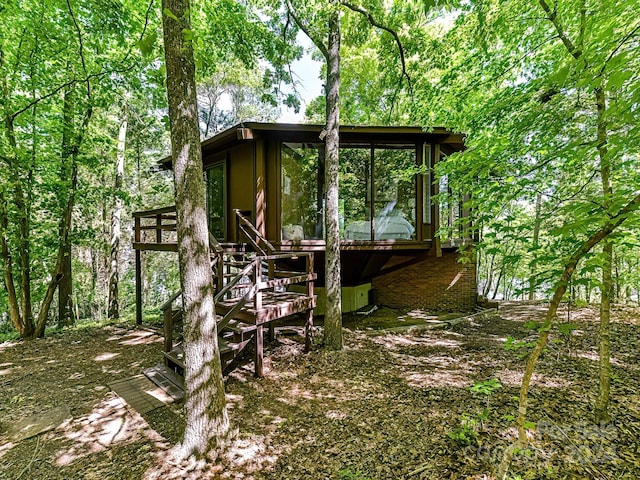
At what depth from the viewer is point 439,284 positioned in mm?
8086

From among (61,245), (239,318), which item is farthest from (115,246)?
(239,318)

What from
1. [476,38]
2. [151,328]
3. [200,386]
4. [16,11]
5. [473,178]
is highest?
[16,11]

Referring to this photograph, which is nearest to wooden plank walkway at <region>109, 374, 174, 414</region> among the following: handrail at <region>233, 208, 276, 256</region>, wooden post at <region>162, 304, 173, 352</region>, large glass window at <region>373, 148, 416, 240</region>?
wooden post at <region>162, 304, 173, 352</region>

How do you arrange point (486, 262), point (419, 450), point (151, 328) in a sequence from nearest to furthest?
point (419, 450) < point (151, 328) < point (486, 262)

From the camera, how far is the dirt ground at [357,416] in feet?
8.46

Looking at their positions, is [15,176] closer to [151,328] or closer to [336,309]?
[151,328]

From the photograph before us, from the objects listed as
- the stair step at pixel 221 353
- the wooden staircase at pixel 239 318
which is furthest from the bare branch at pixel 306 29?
the stair step at pixel 221 353

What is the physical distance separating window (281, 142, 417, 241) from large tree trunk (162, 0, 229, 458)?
3.61 meters

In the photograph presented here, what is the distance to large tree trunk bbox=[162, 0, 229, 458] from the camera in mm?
2705

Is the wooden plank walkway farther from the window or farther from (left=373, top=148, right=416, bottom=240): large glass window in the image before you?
(left=373, top=148, right=416, bottom=240): large glass window

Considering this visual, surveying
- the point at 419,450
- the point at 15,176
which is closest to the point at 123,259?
the point at 15,176

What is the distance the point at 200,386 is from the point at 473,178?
4.08m

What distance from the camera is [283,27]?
600 centimetres

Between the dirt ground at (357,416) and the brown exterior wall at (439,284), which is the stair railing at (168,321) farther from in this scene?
the brown exterior wall at (439,284)
